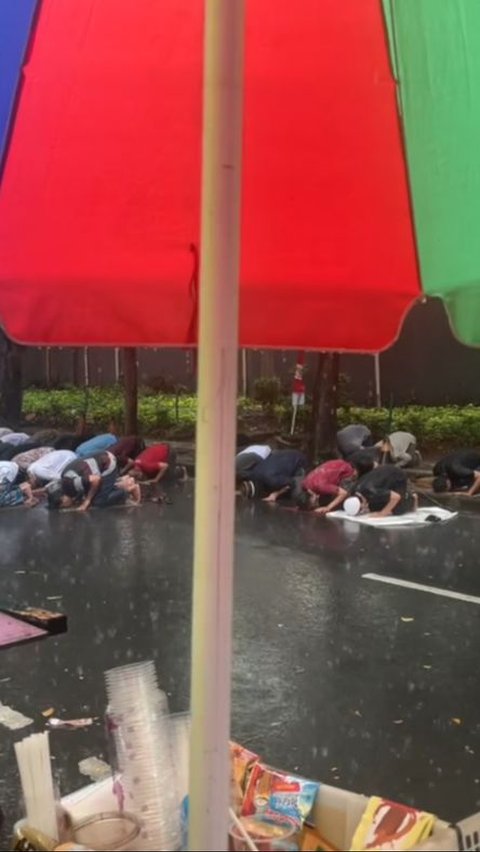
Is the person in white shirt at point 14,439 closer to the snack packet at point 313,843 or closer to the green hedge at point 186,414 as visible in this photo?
the green hedge at point 186,414

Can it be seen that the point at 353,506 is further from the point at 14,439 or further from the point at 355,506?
the point at 14,439

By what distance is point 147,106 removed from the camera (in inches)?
96.4

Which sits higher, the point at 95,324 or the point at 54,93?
the point at 54,93

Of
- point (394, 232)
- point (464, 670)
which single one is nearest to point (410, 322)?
point (464, 670)

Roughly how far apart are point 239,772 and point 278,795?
0.55 ft

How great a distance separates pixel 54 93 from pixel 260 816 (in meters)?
2.16

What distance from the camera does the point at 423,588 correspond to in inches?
318

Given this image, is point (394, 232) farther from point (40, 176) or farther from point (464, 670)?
point (464, 670)

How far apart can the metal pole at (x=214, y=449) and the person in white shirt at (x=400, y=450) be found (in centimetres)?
1154

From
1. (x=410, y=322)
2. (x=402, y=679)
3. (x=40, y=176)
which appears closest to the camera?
(x=40, y=176)

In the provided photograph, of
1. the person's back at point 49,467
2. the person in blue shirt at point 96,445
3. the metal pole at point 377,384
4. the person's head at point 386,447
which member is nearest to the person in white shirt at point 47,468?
the person's back at point 49,467

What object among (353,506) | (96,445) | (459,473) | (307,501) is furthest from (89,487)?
(459,473)

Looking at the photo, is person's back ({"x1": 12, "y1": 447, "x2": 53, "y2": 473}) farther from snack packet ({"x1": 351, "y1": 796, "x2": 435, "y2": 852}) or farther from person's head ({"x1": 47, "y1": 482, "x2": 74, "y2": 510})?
snack packet ({"x1": 351, "y1": 796, "x2": 435, "y2": 852})

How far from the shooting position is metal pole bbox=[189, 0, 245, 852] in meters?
2.17
